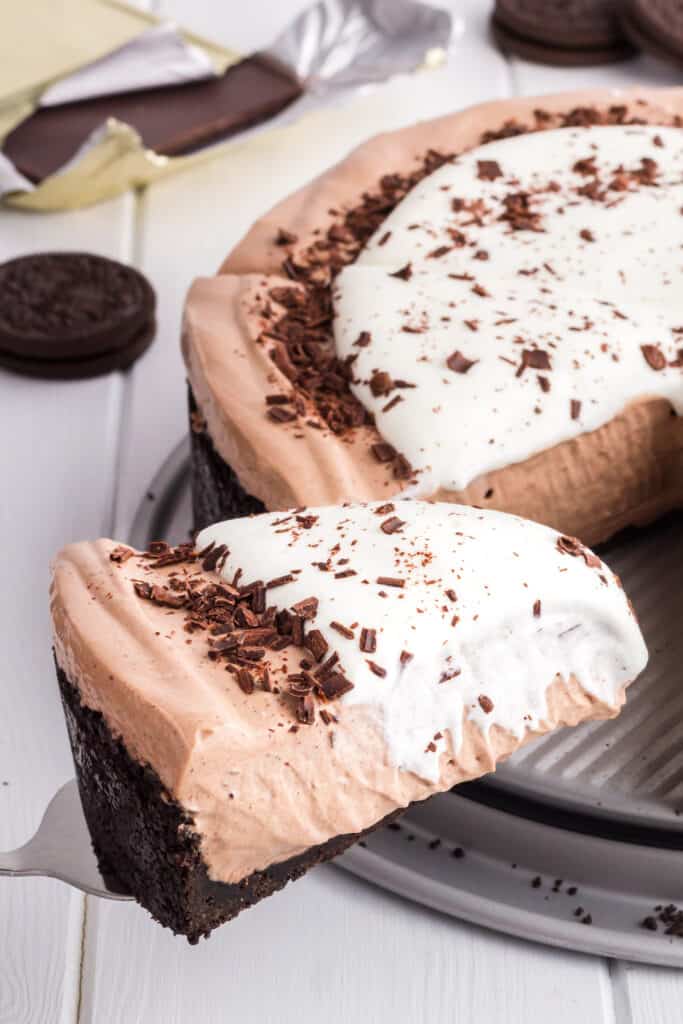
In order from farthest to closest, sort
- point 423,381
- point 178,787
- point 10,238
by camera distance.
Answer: point 10,238
point 423,381
point 178,787

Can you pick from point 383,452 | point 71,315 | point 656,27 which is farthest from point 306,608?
point 656,27

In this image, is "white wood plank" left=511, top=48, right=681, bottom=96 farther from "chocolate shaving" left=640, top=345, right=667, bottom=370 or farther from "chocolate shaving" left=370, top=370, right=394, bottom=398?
"chocolate shaving" left=370, top=370, right=394, bottom=398

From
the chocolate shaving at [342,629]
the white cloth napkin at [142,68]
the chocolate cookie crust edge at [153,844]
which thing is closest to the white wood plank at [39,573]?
the chocolate cookie crust edge at [153,844]

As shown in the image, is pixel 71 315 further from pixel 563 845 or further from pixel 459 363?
pixel 563 845

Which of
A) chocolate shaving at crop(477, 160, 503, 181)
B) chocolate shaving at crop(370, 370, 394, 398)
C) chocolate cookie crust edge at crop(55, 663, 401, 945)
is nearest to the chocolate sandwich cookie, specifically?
chocolate shaving at crop(477, 160, 503, 181)

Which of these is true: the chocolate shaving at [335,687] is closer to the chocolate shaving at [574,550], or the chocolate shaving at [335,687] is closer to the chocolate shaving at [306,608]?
the chocolate shaving at [306,608]

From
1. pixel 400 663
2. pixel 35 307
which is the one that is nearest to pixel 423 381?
pixel 400 663

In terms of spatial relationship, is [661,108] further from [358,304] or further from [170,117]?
[170,117]
